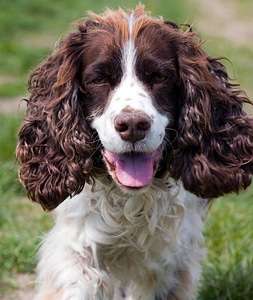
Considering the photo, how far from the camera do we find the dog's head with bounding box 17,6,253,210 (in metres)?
4.20

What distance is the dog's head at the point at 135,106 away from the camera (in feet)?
13.8

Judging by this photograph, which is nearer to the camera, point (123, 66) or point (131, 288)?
point (123, 66)

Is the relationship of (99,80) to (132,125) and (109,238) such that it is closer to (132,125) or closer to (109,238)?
(132,125)

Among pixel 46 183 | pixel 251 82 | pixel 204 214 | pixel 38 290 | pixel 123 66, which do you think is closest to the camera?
pixel 123 66

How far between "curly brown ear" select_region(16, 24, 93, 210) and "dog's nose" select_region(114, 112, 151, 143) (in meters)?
0.40

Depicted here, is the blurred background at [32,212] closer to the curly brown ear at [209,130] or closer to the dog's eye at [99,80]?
the curly brown ear at [209,130]

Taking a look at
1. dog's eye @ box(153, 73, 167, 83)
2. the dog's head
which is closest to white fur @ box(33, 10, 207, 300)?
the dog's head

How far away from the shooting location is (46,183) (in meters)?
4.53

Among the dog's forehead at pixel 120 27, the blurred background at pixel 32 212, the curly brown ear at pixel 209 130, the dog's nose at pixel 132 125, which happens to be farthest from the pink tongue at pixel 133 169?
the blurred background at pixel 32 212

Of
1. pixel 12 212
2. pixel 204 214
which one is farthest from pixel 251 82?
pixel 204 214

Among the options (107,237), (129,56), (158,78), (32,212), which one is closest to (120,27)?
(129,56)

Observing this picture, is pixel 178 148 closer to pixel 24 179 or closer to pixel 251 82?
pixel 24 179

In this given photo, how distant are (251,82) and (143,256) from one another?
649 cm

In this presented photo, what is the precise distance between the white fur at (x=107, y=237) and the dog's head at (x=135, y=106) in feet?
0.46
